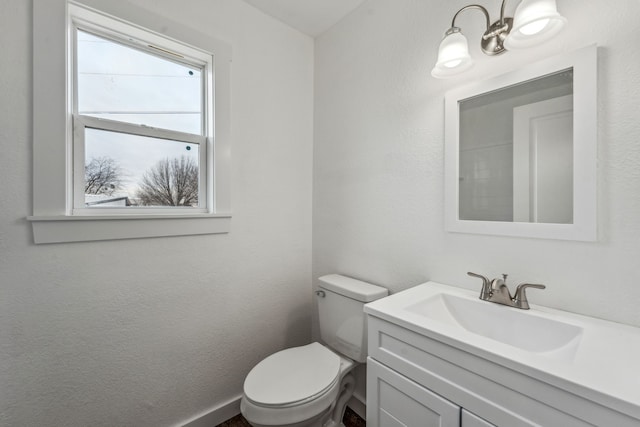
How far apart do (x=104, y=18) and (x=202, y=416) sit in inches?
77.4

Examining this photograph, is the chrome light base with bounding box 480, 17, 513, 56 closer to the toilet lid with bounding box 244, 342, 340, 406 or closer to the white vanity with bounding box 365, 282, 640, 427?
the white vanity with bounding box 365, 282, 640, 427

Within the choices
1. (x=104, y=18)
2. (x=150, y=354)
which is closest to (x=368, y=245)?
(x=150, y=354)

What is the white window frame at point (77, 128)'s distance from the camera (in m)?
→ 1.03

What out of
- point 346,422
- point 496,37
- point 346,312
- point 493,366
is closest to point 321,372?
point 346,312

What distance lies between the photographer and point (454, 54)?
1.05 metres

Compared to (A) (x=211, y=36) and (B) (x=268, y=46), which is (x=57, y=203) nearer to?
(A) (x=211, y=36)

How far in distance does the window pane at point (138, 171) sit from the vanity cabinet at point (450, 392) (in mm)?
1171

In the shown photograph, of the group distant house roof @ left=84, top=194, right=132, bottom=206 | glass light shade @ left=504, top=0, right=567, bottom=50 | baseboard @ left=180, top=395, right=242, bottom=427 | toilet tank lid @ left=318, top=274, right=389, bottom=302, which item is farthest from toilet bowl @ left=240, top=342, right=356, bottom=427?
glass light shade @ left=504, top=0, right=567, bottom=50

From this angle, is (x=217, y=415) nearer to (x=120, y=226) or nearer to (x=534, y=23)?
(x=120, y=226)

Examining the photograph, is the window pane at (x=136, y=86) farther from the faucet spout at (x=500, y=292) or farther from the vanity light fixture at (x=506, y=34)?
the faucet spout at (x=500, y=292)

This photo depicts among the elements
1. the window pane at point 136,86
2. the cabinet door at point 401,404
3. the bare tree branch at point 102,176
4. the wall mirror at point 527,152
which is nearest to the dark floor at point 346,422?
the cabinet door at point 401,404

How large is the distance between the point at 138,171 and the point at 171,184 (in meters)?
0.15

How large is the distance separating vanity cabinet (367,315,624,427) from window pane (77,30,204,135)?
4.58 ft

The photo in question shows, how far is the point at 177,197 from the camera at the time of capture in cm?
143
